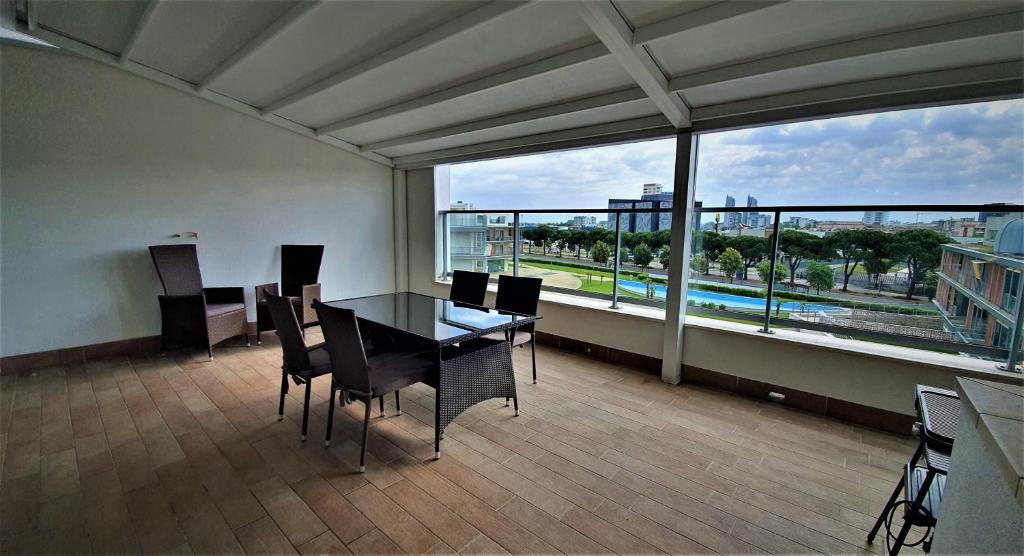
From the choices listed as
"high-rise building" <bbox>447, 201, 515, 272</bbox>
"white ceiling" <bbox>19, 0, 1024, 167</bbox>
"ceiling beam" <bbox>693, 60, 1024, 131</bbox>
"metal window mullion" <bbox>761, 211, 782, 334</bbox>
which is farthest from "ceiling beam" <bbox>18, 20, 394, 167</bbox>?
"metal window mullion" <bbox>761, 211, 782, 334</bbox>

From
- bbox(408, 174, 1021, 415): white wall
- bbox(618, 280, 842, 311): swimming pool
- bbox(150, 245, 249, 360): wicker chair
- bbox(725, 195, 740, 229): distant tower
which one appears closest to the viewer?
bbox(408, 174, 1021, 415): white wall

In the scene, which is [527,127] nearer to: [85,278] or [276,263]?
[276,263]

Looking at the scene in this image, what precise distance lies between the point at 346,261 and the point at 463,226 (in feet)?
5.74

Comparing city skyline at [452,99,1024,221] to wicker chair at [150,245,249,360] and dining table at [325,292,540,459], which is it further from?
wicker chair at [150,245,249,360]

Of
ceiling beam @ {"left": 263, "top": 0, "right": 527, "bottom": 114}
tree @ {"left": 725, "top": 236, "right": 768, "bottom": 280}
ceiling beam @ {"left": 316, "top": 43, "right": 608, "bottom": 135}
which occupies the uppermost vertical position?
ceiling beam @ {"left": 263, "top": 0, "right": 527, "bottom": 114}

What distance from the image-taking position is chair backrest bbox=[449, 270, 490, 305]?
375 centimetres

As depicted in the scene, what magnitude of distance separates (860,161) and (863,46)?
970 millimetres

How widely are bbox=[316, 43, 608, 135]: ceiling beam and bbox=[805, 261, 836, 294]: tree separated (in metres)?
2.25

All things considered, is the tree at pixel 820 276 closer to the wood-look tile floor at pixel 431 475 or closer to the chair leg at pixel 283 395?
the wood-look tile floor at pixel 431 475

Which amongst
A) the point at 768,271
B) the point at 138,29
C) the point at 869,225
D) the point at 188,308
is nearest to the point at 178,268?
the point at 188,308

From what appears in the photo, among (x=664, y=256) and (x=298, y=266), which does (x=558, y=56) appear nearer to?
(x=664, y=256)

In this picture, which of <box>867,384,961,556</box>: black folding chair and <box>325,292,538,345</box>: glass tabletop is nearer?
<box>867,384,961,556</box>: black folding chair

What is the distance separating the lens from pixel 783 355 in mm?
3109

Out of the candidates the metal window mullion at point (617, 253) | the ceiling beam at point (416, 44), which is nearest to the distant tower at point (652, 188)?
the metal window mullion at point (617, 253)
